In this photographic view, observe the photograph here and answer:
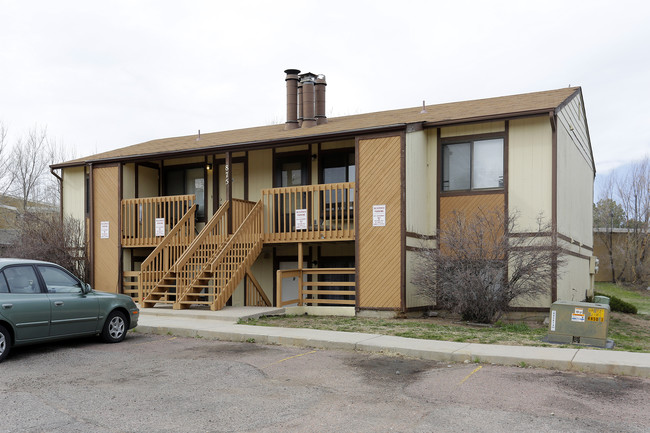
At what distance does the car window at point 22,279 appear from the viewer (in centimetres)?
887

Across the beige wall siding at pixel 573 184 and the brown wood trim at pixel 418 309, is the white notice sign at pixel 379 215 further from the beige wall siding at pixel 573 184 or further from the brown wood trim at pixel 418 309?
the beige wall siding at pixel 573 184

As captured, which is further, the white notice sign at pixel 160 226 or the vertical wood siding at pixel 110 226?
the vertical wood siding at pixel 110 226

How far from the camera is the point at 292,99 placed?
20078mm

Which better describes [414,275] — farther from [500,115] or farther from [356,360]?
[356,360]

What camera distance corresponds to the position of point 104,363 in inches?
336

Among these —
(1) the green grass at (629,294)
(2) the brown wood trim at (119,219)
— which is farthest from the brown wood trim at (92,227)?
(1) the green grass at (629,294)

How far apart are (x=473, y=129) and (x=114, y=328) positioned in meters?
10.0

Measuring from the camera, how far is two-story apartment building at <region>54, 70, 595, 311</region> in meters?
14.4

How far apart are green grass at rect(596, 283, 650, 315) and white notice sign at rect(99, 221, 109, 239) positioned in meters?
21.6

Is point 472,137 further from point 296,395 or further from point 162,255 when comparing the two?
point 296,395

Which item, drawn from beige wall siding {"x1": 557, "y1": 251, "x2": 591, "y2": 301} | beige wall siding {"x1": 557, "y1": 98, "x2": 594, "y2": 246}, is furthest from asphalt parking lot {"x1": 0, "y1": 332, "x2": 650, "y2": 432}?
beige wall siding {"x1": 557, "y1": 98, "x2": 594, "y2": 246}

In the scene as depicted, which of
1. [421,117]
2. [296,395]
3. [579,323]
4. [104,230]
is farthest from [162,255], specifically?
[579,323]

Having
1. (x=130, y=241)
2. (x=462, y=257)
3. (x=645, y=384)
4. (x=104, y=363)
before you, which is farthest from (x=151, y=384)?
(x=130, y=241)

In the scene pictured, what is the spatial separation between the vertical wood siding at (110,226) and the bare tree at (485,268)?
10.4 metres
